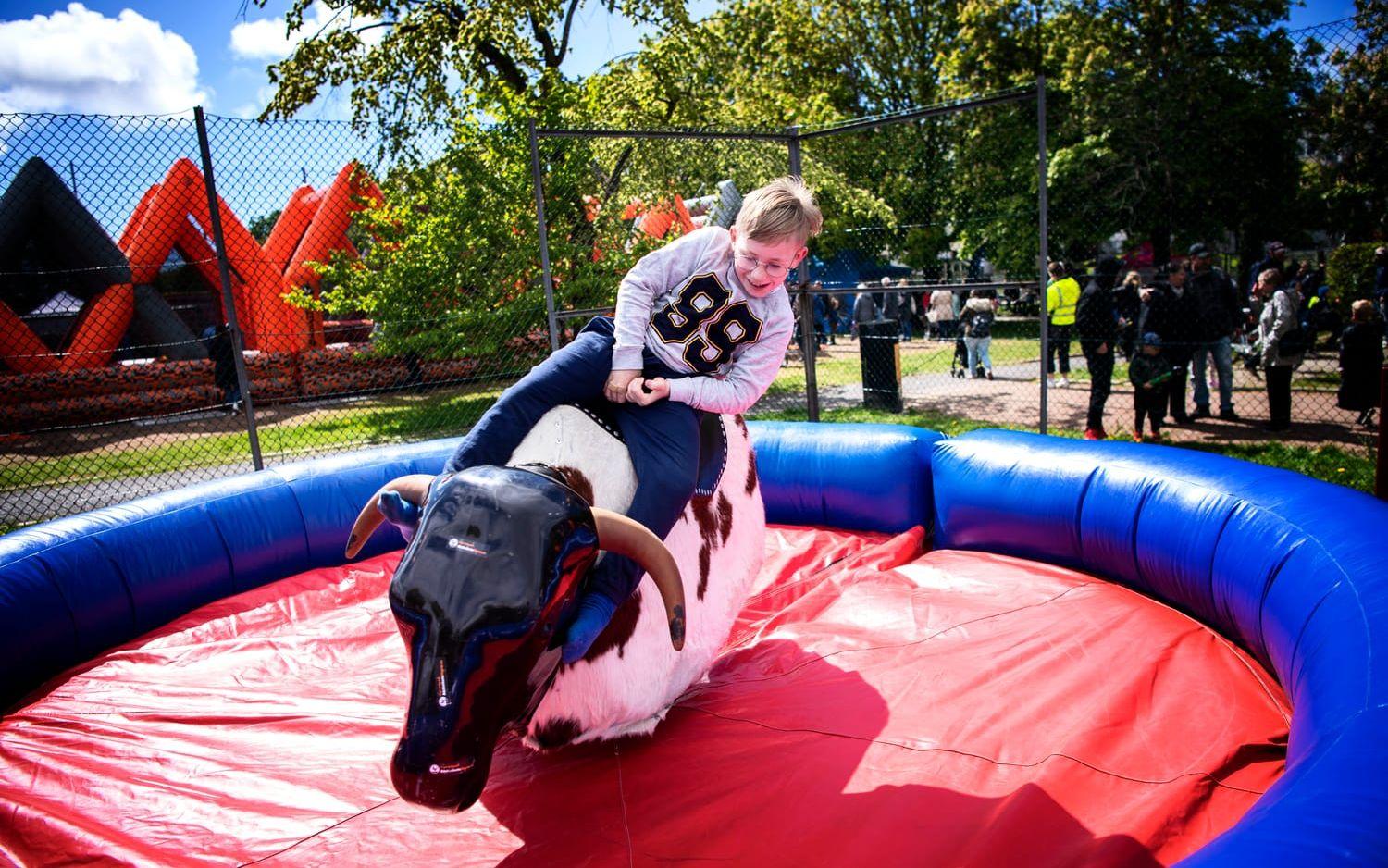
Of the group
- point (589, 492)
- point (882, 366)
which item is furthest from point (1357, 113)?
point (589, 492)

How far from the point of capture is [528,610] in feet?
6.60

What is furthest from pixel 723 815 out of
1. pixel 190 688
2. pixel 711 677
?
pixel 190 688

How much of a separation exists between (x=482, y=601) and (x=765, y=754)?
4.01 ft

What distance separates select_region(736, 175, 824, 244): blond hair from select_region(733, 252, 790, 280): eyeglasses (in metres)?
0.09

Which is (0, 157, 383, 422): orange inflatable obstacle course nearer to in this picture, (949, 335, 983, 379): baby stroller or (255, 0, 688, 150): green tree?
(255, 0, 688, 150): green tree

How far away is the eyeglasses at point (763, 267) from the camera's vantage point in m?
2.83

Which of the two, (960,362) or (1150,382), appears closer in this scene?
(1150,382)

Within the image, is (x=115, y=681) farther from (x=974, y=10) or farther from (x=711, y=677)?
(x=974, y=10)

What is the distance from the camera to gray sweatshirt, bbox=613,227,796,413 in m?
2.95

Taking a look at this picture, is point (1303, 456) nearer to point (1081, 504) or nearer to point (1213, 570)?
point (1081, 504)

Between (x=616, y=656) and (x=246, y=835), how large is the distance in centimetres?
119

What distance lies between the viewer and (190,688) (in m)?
3.44

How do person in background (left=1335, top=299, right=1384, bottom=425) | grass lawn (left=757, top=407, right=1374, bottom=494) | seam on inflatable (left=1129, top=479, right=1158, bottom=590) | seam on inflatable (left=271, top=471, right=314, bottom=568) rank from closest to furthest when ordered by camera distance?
seam on inflatable (left=1129, top=479, right=1158, bottom=590), seam on inflatable (left=271, top=471, right=314, bottom=568), grass lawn (left=757, top=407, right=1374, bottom=494), person in background (left=1335, top=299, right=1384, bottom=425)

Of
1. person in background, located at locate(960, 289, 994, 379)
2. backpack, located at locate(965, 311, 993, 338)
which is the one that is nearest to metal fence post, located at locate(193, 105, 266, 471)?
person in background, located at locate(960, 289, 994, 379)
